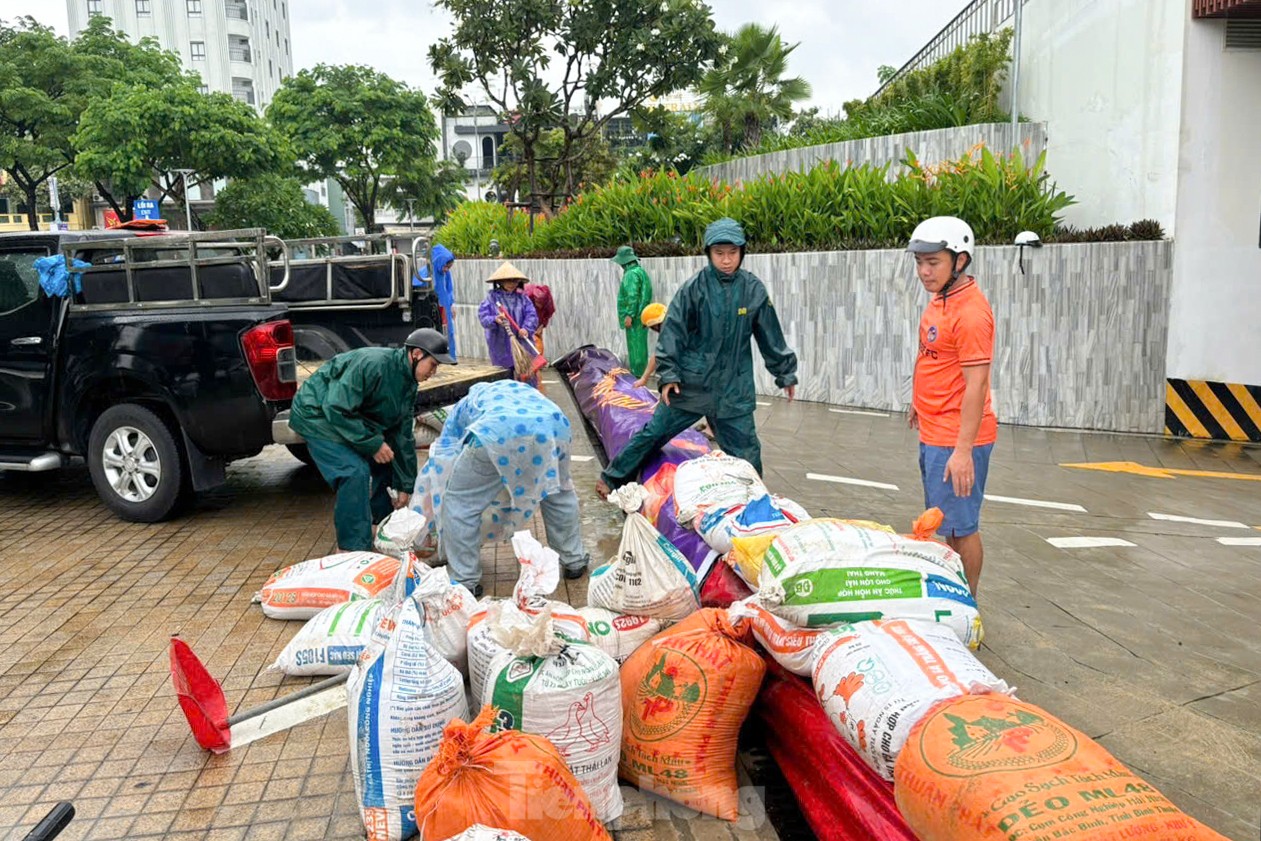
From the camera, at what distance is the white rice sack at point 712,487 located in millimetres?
4059

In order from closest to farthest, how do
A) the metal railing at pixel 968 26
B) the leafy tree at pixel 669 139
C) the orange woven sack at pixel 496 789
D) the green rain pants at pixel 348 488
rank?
the orange woven sack at pixel 496 789 → the green rain pants at pixel 348 488 → the metal railing at pixel 968 26 → the leafy tree at pixel 669 139

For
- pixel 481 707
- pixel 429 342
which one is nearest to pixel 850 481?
pixel 429 342

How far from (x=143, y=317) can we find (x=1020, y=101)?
420 inches

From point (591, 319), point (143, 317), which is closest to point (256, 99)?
point (591, 319)

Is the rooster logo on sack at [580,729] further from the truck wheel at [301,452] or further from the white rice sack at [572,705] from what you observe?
the truck wheel at [301,452]

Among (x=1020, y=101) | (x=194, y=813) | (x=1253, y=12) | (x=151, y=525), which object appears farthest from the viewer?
(x=1020, y=101)

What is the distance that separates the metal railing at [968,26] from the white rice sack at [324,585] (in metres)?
11.0

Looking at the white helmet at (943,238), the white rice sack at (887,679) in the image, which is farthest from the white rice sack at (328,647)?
the white helmet at (943,238)

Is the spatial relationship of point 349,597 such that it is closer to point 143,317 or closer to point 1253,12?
point 143,317

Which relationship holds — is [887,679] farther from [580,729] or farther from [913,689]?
[580,729]

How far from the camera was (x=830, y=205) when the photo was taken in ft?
33.7

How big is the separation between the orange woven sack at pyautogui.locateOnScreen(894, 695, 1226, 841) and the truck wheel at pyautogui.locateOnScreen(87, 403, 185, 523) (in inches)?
187

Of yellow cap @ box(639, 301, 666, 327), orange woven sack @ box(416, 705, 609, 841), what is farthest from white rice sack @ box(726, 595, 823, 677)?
yellow cap @ box(639, 301, 666, 327)

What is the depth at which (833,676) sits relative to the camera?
8.79ft
